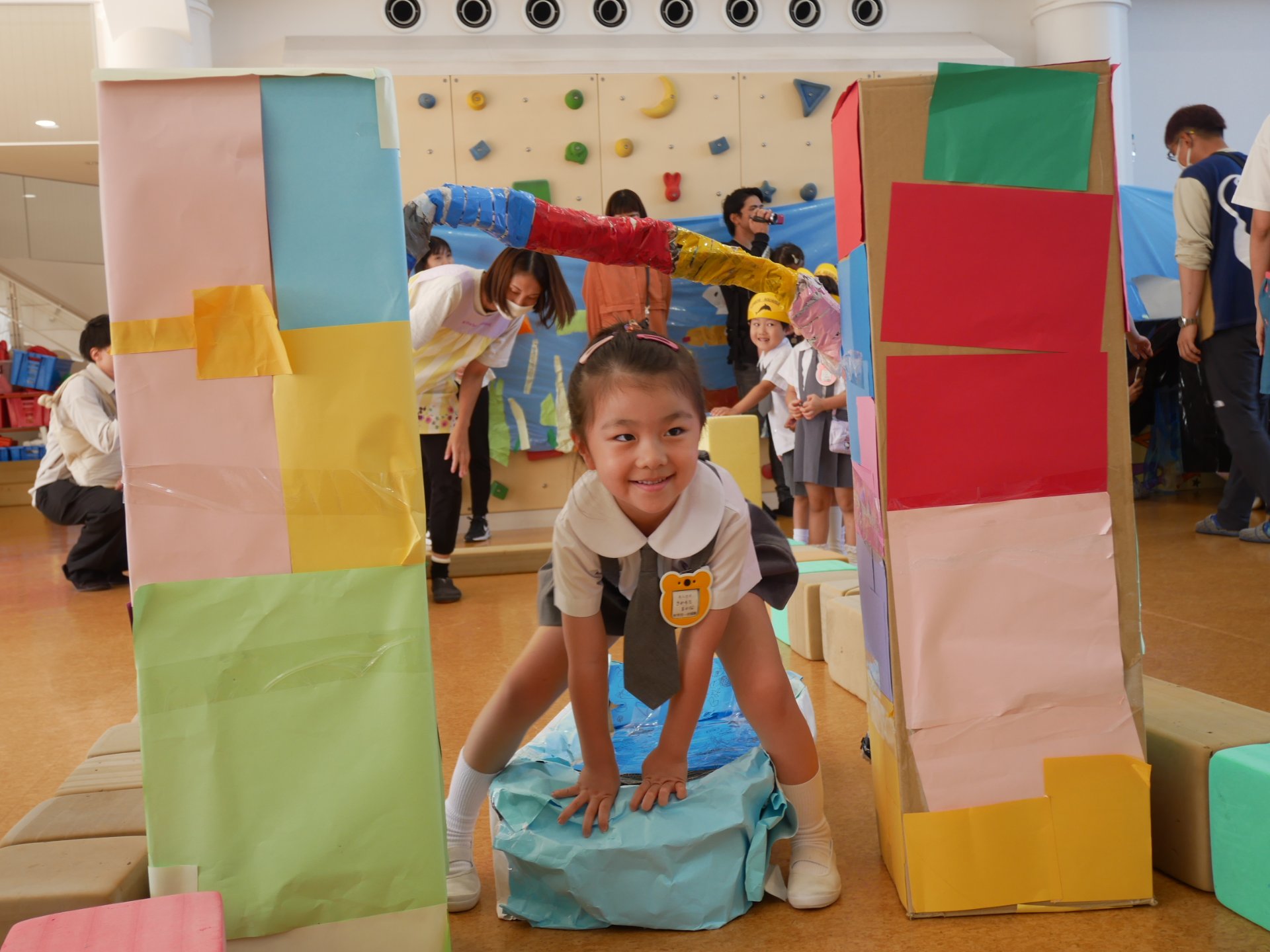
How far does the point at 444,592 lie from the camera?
3.21 m

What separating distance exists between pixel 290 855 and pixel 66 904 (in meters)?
0.25

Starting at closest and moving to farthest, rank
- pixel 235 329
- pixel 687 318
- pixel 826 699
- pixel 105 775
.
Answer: pixel 235 329 < pixel 105 775 < pixel 826 699 < pixel 687 318

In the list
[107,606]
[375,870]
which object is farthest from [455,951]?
[107,606]

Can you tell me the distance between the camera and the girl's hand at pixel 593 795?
52.5 inches

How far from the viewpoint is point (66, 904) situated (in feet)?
3.54

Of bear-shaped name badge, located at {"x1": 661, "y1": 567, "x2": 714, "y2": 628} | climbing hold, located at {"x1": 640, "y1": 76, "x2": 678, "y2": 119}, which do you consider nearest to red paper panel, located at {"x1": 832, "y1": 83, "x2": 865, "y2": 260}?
bear-shaped name badge, located at {"x1": 661, "y1": 567, "x2": 714, "y2": 628}

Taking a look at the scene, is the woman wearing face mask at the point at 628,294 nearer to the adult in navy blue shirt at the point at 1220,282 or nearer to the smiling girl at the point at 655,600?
the adult in navy blue shirt at the point at 1220,282

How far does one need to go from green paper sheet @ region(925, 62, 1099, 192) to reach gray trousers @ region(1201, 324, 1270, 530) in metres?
2.32

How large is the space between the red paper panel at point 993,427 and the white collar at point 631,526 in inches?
9.6

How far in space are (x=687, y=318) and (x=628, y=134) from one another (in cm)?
93

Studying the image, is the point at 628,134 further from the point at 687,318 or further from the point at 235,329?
the point at 235,329

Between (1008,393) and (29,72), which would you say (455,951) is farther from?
(29,72)

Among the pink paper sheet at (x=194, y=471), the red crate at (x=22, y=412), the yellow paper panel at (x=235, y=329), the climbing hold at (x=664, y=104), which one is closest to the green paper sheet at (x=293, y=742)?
the pink paper sheet at (x=194, y=471)

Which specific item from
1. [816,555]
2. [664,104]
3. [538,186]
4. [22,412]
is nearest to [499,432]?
[538,186]
